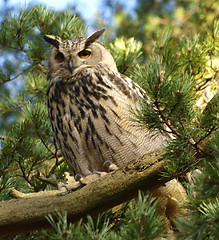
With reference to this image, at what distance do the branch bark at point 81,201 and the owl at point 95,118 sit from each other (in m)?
0.50

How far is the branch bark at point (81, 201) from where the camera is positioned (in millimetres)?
1435

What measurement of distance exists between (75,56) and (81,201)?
107 centimetres

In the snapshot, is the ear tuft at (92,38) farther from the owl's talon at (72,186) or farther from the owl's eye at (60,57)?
the owl's talon at (72,186)

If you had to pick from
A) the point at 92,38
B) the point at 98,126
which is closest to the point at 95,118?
the point at 98,126

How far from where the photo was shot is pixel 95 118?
6.50ft

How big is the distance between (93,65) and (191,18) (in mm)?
1790

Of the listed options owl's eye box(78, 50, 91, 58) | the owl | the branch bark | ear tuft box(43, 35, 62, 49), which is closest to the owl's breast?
the owl

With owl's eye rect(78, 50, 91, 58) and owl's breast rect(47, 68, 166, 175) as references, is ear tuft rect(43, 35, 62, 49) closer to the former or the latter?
owl's eye rect(78, 50, 91, 58)

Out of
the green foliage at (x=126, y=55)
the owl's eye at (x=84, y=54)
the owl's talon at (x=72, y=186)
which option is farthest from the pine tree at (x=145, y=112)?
the owl's eye at (x=84, y=54)

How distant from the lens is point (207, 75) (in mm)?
2500

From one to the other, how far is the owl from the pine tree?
0.15 meters

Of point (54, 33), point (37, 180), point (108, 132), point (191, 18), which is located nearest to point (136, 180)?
point (108, 132)

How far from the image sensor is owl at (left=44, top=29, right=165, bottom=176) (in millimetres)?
1983

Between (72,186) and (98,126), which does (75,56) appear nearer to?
(98,126)
